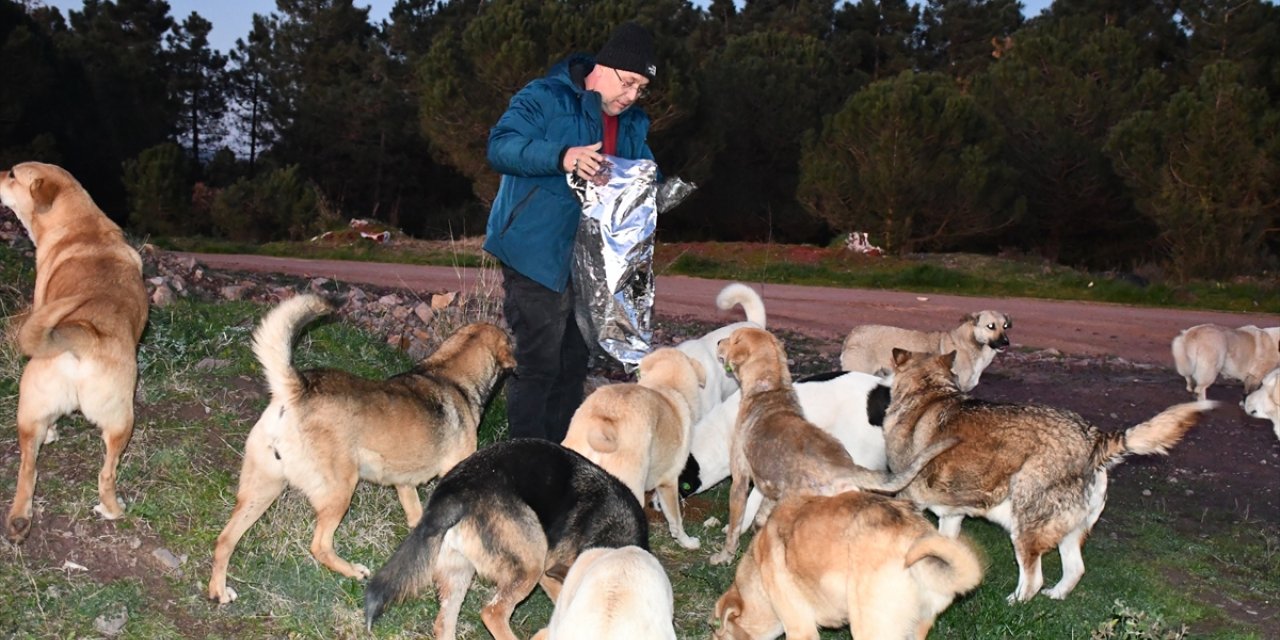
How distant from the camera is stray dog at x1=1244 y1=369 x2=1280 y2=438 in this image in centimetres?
920

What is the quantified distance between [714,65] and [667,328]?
20.3 m

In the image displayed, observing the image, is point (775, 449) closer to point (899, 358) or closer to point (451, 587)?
point (899, 358)

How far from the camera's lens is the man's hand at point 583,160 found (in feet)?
18.3

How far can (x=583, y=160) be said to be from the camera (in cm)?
559

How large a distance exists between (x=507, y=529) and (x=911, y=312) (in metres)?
12.5

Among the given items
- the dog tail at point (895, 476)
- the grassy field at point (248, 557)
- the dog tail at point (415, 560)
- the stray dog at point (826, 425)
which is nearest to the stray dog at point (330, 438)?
the grassy field at point (248, 557)

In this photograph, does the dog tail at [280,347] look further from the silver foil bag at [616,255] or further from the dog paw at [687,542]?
the dog paw at [687,542]

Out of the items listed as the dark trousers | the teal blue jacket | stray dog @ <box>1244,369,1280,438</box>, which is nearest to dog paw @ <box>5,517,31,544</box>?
the dark trousers

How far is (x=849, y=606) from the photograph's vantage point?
14.3ft

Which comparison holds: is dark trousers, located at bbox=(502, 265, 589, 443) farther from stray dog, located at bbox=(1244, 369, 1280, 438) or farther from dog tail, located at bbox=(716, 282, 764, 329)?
stray dog, located at bbox=(1244, 369, 1280, 438)

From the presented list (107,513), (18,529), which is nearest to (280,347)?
(107,513)

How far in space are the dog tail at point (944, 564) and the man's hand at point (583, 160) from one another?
2.49 m

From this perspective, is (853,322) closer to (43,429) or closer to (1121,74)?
(43,429)

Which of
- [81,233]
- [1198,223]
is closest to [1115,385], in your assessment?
[81,233]
